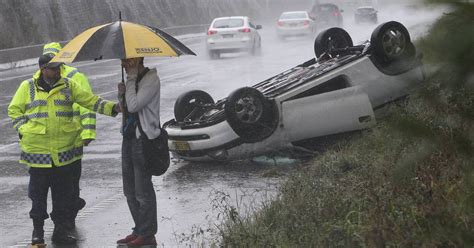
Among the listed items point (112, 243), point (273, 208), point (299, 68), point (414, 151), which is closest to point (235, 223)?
point (273, 208)

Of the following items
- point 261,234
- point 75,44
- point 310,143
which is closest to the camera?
point 261,234

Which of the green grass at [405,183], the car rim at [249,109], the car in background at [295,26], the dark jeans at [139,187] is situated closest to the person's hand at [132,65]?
the dark jeans at [139,187]

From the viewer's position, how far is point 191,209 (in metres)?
8.49

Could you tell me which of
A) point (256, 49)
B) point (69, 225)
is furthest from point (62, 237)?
point (256, 49)

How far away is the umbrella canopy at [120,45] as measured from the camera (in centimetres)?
668

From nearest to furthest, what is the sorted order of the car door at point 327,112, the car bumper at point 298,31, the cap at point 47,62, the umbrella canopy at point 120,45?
1. the umbrella canopy at point 120,45
2. the cap at point 47,62
3. the car door at point 327,112
4. the car bumper at point 298,31

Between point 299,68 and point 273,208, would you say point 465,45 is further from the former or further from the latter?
point 299,68

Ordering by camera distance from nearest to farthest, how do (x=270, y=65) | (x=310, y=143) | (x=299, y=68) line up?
1. (x=310, y=143)
2. (x=299, y=68)
3. (x=270, y=65)

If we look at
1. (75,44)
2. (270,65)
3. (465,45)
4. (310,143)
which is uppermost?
(465,45)

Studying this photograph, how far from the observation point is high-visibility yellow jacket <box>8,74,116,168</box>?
285 inches

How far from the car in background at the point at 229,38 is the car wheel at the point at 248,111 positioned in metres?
21.6

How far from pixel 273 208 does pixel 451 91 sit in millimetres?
3841

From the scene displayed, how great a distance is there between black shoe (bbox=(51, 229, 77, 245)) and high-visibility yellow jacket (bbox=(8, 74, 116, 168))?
0.62 meters

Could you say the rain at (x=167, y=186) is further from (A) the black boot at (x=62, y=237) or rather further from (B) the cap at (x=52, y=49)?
(B) the cap at (x=52, y=49)
